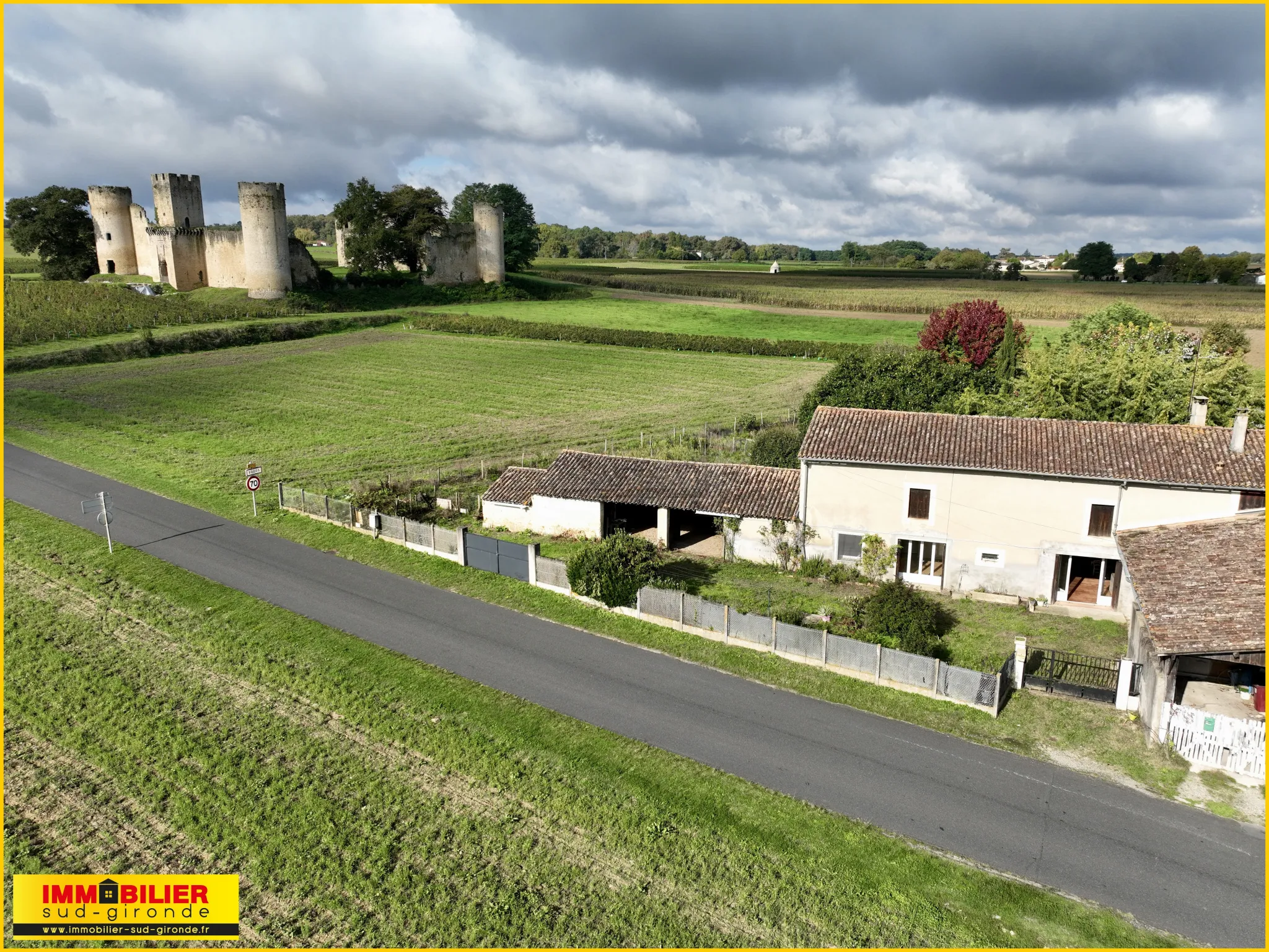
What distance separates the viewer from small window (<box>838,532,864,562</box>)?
88.8 feet

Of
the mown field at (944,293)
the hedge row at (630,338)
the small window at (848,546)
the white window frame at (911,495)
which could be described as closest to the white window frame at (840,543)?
the small window at (848,546)

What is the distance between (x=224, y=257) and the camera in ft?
279

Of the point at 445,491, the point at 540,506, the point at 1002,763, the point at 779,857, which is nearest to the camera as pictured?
Answer: the point at 779,857

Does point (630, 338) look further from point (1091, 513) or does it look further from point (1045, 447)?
point (1091, 513)

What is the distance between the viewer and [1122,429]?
25953 millimetres

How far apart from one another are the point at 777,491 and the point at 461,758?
50.4 feet

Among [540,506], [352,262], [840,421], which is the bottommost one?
[540,506]

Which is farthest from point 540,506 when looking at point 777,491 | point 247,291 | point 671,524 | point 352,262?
point 352,262

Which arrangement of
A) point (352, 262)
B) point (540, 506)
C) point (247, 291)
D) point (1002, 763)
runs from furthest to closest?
1. point (352, 262)
2. point (247, 291)
3. point (540, 506)
4. point (1002, 763)

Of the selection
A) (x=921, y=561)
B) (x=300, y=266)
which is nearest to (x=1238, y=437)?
(x=921, y=561)

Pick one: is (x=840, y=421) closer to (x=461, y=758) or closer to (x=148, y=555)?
(x=461, y=758)

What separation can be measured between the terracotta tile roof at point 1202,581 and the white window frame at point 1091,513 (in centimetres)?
58

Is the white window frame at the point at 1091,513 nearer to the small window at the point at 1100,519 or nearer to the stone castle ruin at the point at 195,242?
the small window at the point at 1100,519

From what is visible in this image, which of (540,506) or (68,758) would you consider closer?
(68,758)
